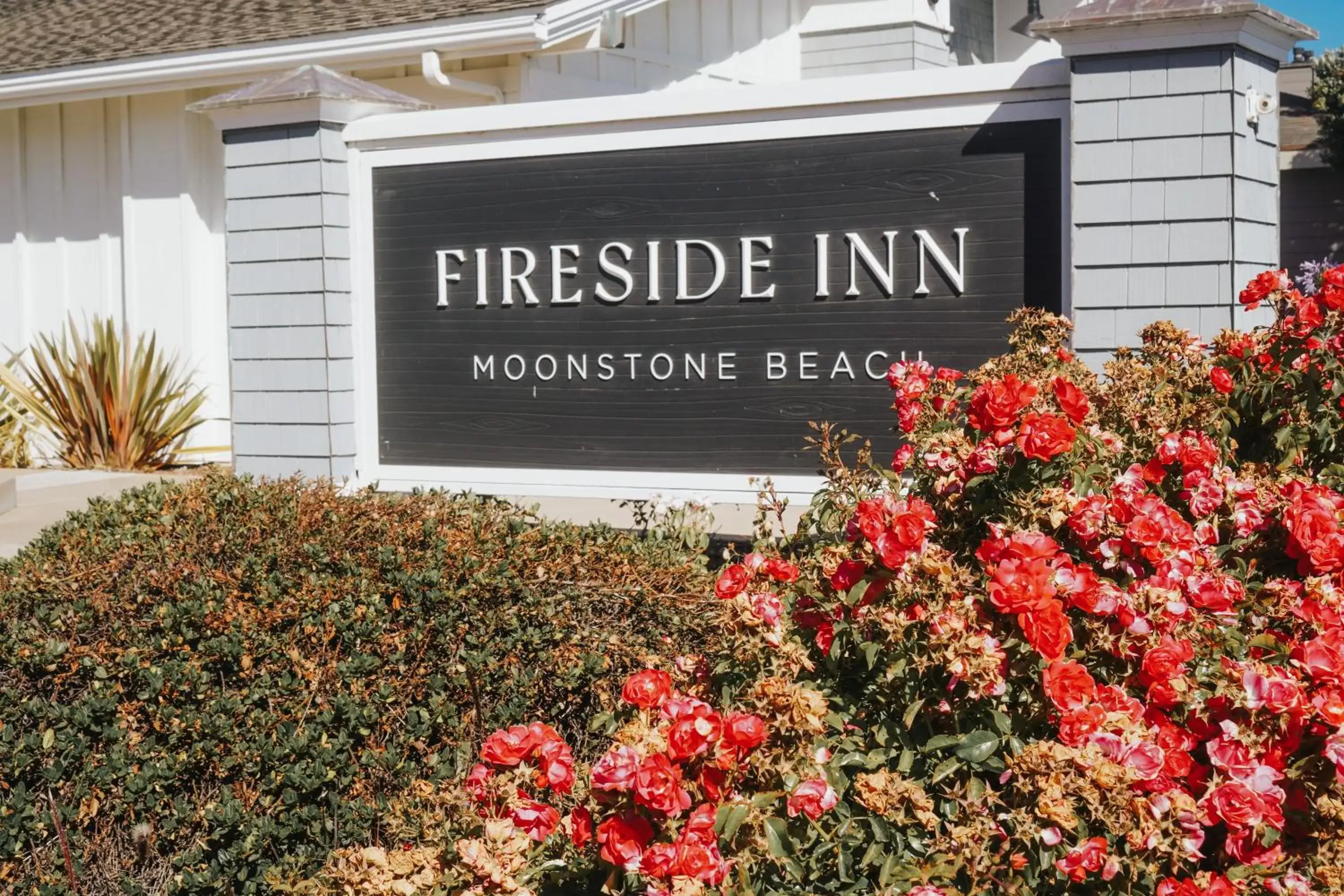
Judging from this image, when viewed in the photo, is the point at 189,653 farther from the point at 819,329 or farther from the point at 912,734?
the point at 819,329

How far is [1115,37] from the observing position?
17.3 feet

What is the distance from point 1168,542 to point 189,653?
2.37 metres

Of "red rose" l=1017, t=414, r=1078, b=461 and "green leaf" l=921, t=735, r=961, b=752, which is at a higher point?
"red rose" l=1017, t=414, r=1078, b=461

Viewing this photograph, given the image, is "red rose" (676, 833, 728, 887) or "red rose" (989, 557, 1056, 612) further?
"red rose" (989, 557, 1056, 612)

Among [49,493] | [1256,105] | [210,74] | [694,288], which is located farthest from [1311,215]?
[49,493]

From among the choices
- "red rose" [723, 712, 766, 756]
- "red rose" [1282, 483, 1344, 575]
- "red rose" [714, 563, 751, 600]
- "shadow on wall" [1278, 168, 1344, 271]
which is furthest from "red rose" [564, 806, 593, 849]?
"shadow on wall" [1278, 168, 1344, 271]

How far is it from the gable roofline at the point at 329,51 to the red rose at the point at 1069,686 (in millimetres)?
6817

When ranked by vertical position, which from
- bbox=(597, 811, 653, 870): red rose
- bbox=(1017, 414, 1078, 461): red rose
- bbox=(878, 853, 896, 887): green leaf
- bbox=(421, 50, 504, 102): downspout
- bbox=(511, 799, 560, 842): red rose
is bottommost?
bbox=(878, 853, 896, 887): green leaf

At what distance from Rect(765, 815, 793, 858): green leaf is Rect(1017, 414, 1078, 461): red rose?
0.89 metres

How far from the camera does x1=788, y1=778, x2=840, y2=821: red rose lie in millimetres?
2377

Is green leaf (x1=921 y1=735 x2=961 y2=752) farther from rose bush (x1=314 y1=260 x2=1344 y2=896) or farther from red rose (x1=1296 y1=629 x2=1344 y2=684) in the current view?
red rose (x1=1296 y1=629 x2=1344 y2=684)

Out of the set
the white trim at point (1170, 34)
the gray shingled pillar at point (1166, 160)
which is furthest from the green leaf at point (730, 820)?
the white trim at point (1170, 34)

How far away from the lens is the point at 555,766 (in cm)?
259

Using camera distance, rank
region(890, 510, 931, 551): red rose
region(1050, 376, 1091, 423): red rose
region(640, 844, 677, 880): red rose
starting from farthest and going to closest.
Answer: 1. region(1050, 376, 1091, 423): red rose
2. region(890, 510, 931, 551): red rose
3. region(640, 844, 677, 880): red rose
